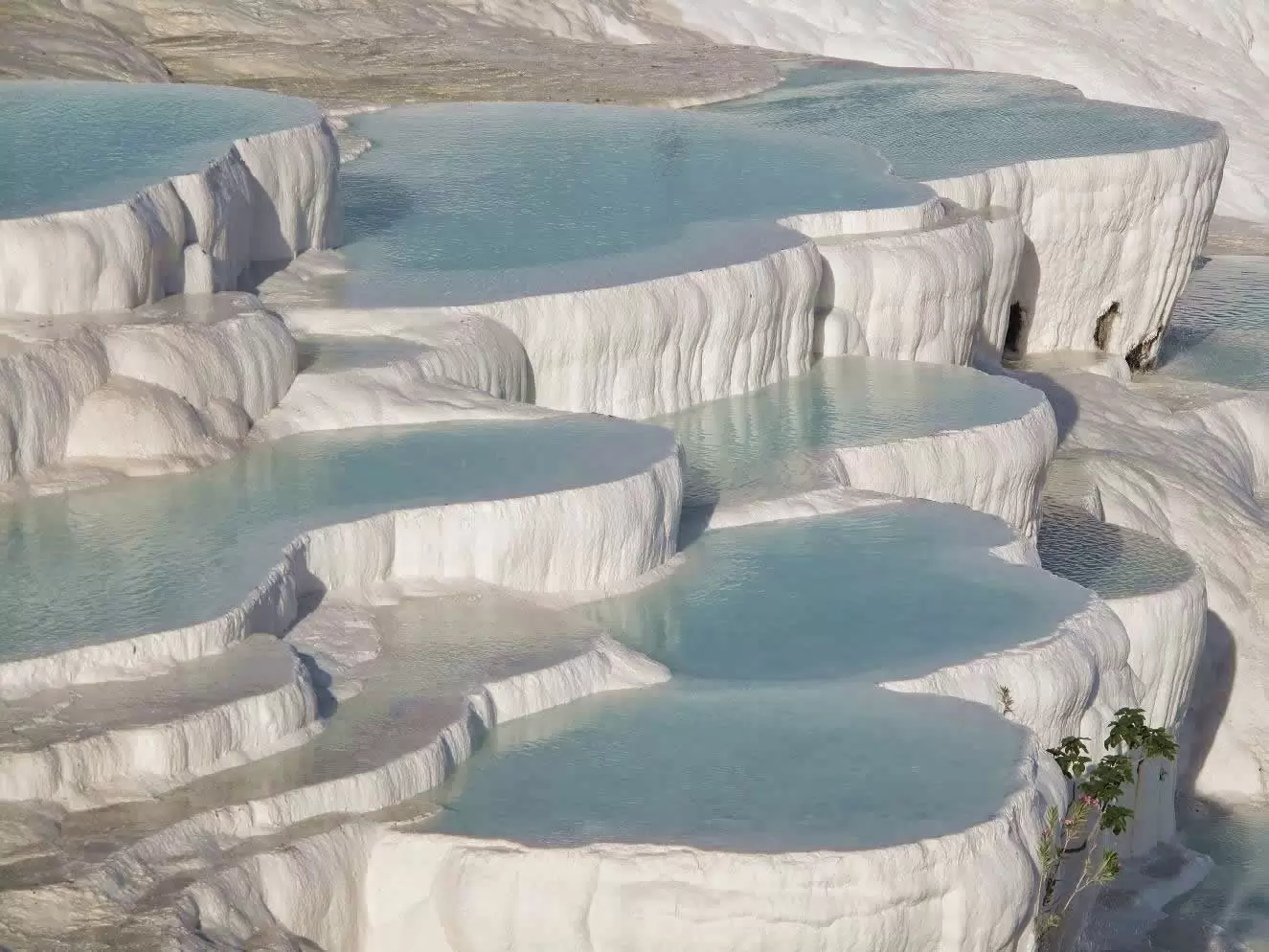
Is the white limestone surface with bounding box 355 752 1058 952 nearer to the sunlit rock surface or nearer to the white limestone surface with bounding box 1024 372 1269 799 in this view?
the sunlit rock surface

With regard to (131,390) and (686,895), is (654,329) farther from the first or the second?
(686,895)

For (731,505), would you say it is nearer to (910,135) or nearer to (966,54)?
(910,135)

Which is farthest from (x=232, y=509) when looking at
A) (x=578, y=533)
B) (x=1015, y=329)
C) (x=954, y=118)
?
(x=954, y=118)

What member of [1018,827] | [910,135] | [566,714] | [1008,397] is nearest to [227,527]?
[566,714]

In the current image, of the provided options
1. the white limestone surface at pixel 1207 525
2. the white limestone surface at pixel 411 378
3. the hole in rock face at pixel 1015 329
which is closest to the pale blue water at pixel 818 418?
the white limestone surface at pixel 411 378

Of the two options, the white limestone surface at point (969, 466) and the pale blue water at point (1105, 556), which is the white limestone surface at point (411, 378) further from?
the pale blue water at point (1105, 556)

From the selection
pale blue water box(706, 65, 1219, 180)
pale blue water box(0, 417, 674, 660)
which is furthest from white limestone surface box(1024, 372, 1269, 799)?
pale blue water box(0, 417, 674, 660)
